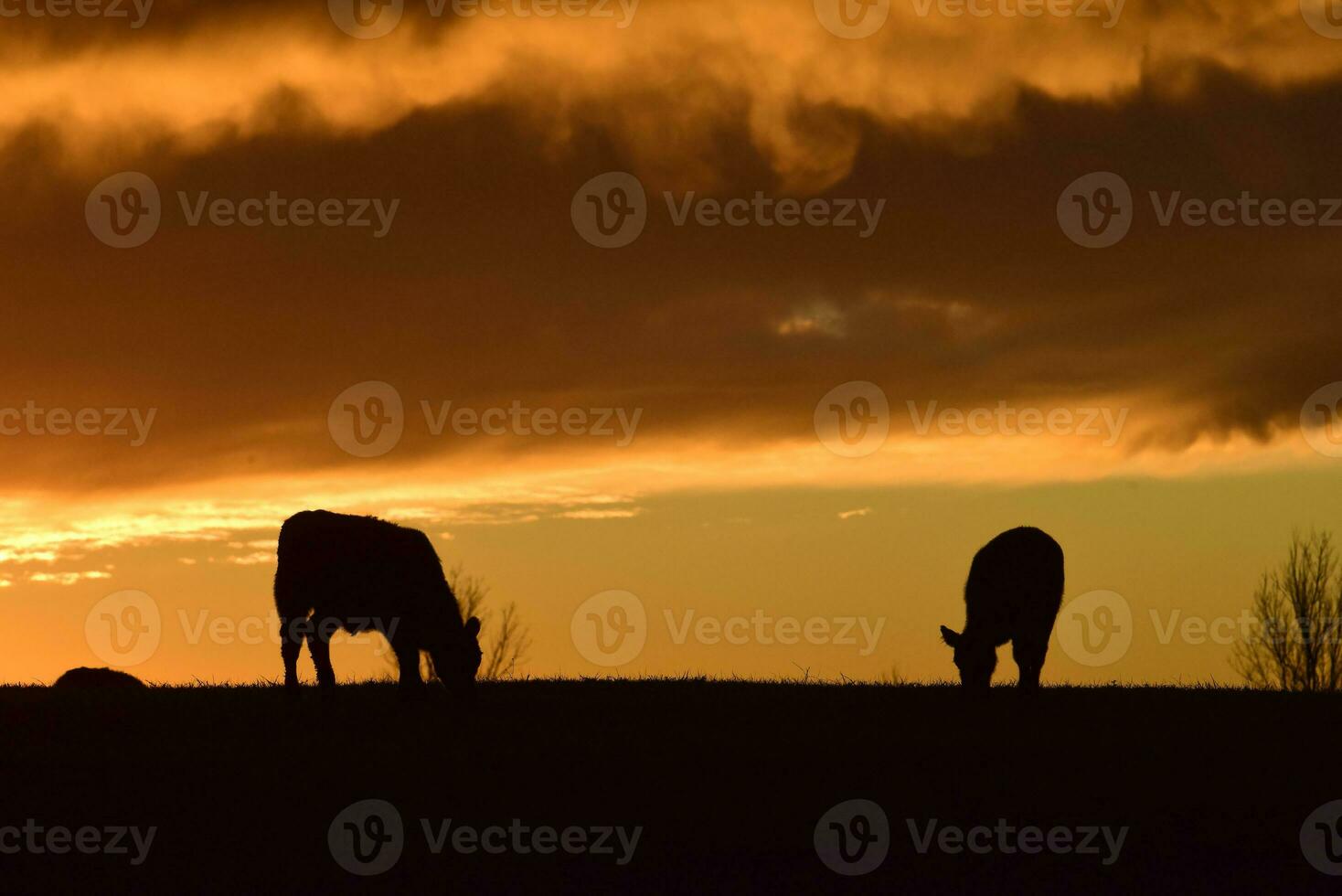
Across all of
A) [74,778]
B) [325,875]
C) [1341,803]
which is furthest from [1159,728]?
[74,778]

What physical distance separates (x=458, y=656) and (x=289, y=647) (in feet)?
8.58

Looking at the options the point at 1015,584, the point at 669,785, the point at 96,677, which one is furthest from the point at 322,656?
the point at 96,677

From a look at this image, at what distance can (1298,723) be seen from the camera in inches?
788

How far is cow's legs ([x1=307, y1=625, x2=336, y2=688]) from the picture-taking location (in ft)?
73.7

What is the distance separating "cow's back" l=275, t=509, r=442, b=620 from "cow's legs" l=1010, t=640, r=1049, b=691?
994 cm

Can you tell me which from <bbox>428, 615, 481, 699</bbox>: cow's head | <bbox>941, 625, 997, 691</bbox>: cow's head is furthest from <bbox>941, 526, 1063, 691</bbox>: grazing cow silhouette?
<bbox>428, 615, 481, 699</bbox>: cow's head

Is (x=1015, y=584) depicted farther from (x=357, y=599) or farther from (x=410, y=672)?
(x=357, y=599)

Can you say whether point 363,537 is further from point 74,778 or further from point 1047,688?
point 1047,688

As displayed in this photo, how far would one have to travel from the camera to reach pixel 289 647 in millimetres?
22641

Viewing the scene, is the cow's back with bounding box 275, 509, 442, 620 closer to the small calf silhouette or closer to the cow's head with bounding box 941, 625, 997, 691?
the cow's head with bounding box 941, 625, 997, 691

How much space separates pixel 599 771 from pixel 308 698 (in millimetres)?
6966

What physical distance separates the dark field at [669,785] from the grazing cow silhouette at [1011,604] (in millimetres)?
2839

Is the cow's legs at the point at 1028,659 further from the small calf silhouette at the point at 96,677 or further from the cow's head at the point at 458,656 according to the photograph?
the small calf silhouette at the point at 96,677

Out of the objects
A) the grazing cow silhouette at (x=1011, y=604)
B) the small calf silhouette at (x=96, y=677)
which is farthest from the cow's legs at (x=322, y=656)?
the small calf silhouette at (x=96, y=677)
